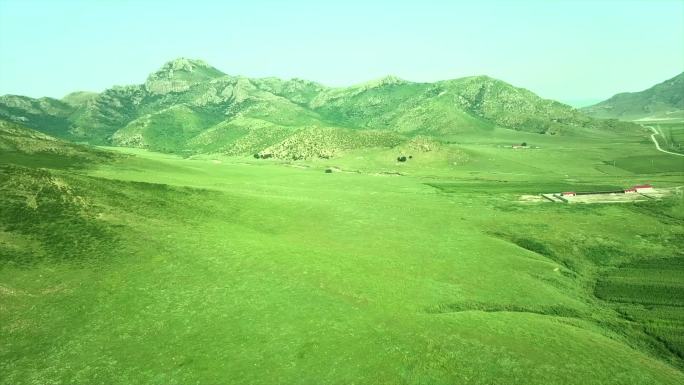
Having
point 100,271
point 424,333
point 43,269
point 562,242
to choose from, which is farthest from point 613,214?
point 43,269

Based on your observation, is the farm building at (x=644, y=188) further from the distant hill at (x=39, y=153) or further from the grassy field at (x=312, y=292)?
the distant hill at (x=39, y=153)

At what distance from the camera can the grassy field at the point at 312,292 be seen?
45250 millimetres

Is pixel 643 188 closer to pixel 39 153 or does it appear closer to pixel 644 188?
pixel 644 188

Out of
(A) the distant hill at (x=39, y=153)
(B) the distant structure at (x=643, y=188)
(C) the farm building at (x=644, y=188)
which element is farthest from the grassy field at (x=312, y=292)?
(C) the farm building at (x=644, y=188)

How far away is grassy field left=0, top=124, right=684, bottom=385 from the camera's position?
4525 centimetres

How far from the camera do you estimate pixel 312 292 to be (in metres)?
60.8

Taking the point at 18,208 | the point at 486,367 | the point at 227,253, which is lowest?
the point at 486,367

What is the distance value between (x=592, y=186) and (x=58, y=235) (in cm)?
16660

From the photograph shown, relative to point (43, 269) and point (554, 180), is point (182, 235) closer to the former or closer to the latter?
point (43, 269)

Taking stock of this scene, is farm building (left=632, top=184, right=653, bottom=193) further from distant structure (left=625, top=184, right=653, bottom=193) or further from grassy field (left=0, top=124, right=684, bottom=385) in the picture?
grassy field (left=0, top=124, right=684, bottom=385)

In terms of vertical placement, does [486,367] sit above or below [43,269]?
below

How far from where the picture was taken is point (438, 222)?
106 meters

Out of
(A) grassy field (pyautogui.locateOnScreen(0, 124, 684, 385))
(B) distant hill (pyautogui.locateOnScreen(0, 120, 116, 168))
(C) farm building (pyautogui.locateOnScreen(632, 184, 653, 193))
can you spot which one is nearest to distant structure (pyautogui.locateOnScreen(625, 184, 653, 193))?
(C) farm building (pyautogui.locateOnScreen(632, 184, 653, 193))

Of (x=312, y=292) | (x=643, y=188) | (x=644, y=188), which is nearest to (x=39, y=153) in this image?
(x=312, y=292)
